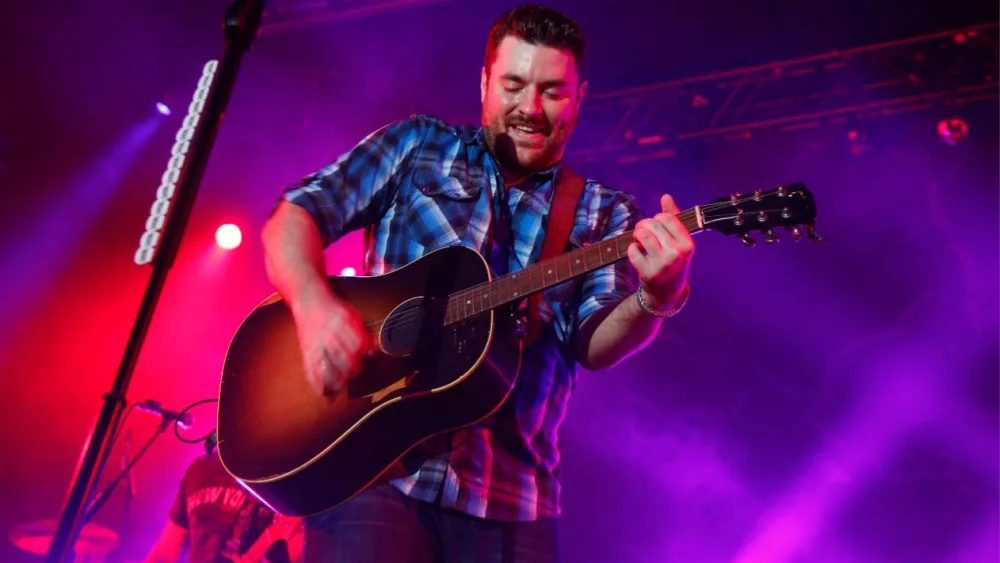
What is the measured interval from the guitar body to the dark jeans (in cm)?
5

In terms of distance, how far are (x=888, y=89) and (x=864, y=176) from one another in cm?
79

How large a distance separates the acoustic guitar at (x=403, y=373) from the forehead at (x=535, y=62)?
2.44 feet

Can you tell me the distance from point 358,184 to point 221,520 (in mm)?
3335

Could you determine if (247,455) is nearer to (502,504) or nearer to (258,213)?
(502,504)

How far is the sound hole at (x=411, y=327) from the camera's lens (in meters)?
2.09

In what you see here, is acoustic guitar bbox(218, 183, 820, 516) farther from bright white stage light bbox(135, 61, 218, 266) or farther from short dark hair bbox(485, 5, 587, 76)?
short dark hair bbox(485, 5, 587, 76)

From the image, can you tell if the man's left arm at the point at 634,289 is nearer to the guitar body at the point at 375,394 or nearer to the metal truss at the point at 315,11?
the guitar body at the point at 375,394

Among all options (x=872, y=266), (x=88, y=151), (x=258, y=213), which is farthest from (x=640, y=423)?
(x=88, y=151)

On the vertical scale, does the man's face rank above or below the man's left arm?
above

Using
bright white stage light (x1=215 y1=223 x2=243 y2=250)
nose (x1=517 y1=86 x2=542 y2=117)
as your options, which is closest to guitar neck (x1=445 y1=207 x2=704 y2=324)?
nose (x1=517 y1=86 x2=542 y2=117)

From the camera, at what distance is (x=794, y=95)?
702cm

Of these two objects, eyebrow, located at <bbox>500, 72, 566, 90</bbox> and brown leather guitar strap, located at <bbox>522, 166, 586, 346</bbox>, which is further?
eyebrow, located at <bbox>500, 72, 566, 90</bbox>

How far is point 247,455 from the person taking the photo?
2.15 meters

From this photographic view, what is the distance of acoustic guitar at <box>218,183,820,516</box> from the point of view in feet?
6.45
